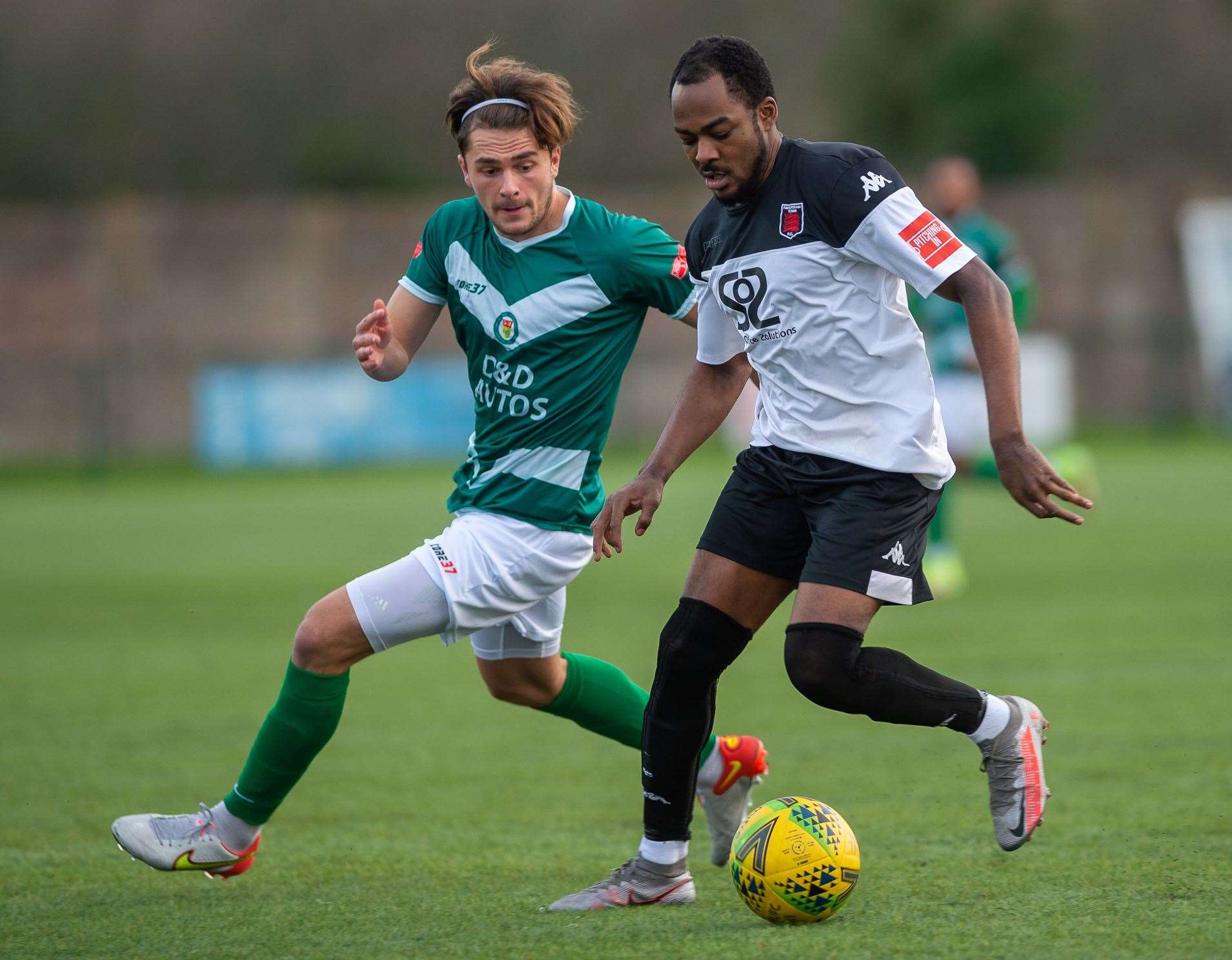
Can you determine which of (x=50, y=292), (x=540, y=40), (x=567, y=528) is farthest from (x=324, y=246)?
(x=567, y=528)

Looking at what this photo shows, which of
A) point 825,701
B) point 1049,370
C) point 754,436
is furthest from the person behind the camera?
point 1049,370

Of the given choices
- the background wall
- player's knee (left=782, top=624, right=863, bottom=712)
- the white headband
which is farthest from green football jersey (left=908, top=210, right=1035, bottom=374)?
the background wall

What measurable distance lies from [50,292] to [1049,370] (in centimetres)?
1855

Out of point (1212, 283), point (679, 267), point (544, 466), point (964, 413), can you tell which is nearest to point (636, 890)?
point (544, 466)

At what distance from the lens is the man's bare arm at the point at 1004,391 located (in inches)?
146

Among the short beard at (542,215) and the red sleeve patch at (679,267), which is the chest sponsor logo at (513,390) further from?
the red sleeve patch at (679,267)

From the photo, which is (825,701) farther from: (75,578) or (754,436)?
(75,578)

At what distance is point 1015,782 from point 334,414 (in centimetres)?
1993

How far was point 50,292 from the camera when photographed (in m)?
31.1

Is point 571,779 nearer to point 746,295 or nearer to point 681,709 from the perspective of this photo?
point 681,709

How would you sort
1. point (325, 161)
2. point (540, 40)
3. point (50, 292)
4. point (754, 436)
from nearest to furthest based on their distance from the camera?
point (754, 436)
point (50, 292)
point (325, 161)
point (540, 40)

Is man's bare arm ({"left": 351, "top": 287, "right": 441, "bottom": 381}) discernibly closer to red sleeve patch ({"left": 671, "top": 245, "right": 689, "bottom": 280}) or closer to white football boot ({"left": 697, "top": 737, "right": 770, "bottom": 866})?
red sleeve patch ({"left": 671, "top": 245, "right": 689, "bottom": 280})

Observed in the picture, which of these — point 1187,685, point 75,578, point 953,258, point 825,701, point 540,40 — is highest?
point 540,40

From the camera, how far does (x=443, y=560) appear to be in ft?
14.3
